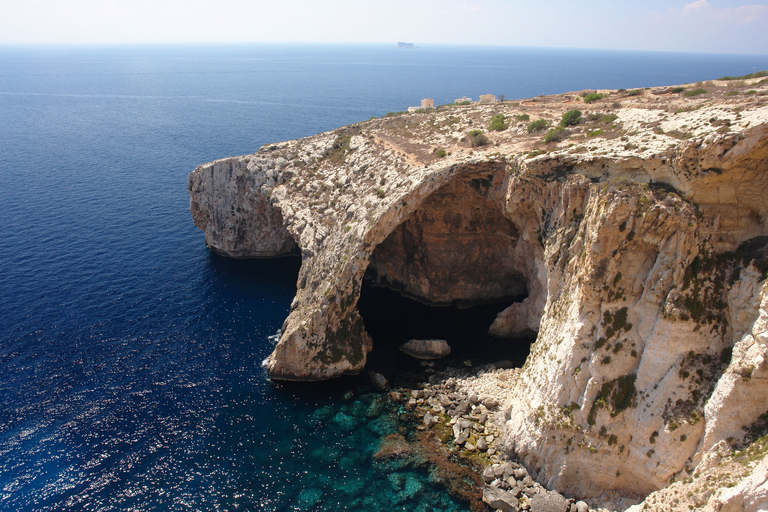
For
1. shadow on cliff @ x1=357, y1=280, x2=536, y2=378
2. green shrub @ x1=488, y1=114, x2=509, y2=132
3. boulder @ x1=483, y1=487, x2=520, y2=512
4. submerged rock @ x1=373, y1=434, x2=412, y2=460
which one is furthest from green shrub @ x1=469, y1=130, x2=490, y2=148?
boulder @ x1=483, y1=487, x2=520, y2=512

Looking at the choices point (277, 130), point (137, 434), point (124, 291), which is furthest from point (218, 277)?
point (277, 130)

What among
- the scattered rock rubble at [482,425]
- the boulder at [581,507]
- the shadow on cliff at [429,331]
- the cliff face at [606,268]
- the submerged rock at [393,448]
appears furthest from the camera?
the shadow on cliff at [429,331]

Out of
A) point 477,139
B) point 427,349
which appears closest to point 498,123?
point 477,139

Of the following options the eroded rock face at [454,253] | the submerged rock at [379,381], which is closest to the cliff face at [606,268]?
the eroded rock face at [454,253]

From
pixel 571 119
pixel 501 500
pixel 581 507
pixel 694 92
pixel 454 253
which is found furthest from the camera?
pixel 454 253

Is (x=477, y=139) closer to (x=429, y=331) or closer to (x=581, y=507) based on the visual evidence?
(x=429, y=331)

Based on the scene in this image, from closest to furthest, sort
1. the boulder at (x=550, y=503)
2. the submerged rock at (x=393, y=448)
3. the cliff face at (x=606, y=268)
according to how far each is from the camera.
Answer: the cliff face at (x=606, y=268)
the boulder at (x=550, y=503)
the submerged rock at (x=393, y=448)

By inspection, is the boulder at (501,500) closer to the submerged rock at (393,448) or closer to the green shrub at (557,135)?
the submerged rock at (393,448)
